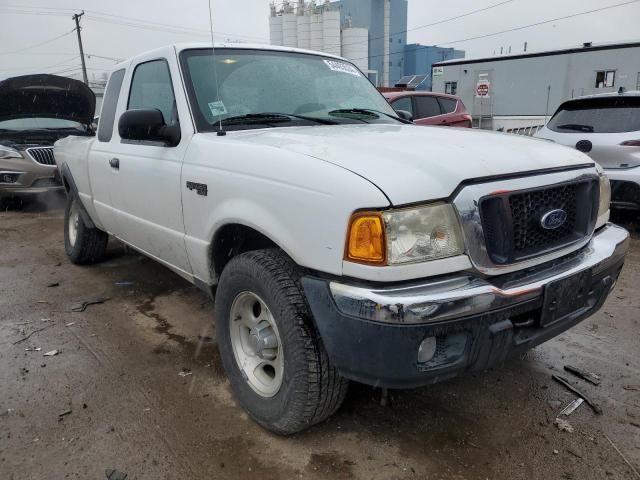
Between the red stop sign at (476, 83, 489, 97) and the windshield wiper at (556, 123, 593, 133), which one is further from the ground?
the red stop sign at (476, 83, 489, 97)

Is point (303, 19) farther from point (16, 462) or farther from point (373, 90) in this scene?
point (16, 462)

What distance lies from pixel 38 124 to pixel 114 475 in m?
8.69

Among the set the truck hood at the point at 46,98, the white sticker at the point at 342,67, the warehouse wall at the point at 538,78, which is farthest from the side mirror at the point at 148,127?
the warehouse wall at the point at 538,78

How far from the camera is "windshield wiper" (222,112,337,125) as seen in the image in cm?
286

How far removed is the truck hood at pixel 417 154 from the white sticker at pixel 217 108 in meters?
0.24

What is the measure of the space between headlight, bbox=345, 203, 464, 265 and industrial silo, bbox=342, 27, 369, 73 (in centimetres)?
3691

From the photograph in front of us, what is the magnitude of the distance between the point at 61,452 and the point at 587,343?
3.19 m

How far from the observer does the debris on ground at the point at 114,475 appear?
85.4 inches

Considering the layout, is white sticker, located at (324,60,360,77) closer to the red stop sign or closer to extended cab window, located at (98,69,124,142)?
extended cab window, located at (98,69,124,142)

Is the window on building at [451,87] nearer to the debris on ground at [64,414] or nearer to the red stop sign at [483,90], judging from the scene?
the red stop sign at [483,90]

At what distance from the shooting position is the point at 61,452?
2.34 m

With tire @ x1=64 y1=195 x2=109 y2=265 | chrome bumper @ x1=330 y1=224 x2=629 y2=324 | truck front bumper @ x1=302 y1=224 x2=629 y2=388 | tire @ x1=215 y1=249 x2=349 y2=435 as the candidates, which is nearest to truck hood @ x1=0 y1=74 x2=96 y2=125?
tire @ x1=64 y1=195 x2=109 y2=265

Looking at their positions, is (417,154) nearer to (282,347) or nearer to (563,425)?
(282,347)

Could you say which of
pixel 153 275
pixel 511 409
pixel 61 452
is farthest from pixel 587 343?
pixel 153 275
